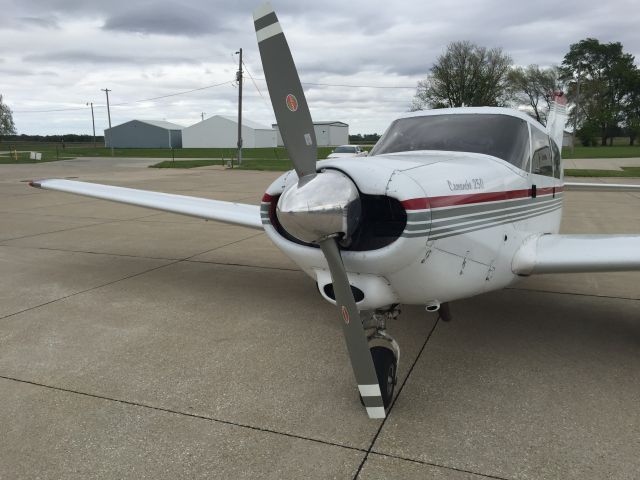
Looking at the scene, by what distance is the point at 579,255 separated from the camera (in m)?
3.86

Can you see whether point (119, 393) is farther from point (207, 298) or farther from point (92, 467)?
point (207, 298)

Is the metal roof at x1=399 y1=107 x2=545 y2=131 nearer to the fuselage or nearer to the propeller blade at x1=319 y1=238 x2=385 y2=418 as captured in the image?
the fuselage

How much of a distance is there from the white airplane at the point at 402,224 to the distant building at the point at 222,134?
83828 millimetres

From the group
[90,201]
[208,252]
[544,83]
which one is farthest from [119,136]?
[208,252]

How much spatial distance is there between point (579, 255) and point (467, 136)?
1.28 meters

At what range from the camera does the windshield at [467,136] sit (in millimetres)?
4164

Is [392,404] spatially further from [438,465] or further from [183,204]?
[183,204]

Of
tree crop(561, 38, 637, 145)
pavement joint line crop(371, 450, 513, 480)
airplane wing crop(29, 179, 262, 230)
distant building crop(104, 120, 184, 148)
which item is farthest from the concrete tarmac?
distant building crop(104, 120, 184, 148)

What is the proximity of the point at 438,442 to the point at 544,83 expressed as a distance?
8174 cm

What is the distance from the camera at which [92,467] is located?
105 inches

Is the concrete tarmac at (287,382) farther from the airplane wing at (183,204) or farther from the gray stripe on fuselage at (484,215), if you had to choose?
A: the gray stripe on fuselage at (484,215)

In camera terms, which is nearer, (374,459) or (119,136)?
(374,459)

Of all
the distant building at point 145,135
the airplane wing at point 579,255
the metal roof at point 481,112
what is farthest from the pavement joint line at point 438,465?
the distant building at point 145,135

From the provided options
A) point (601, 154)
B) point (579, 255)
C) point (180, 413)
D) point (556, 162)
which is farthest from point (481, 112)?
point (601, 154)
